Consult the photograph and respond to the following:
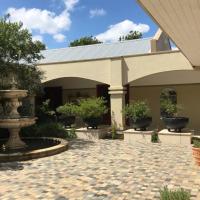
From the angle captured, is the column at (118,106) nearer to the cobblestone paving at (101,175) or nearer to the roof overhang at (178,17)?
the cobblestone paving at (101,175)

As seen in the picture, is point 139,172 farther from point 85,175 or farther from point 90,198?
point 90,198

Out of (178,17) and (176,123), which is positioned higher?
(178,17)

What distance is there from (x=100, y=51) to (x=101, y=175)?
Result: 1646 centimetres

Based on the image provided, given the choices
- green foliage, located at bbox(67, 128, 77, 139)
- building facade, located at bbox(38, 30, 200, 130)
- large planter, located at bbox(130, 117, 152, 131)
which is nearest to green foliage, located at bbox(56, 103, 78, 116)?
green foliage, located at bbox(67, 128, 77, 139)

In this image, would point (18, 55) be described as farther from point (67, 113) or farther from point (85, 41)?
point (85, 41)

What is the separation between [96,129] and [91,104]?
50.9 inches

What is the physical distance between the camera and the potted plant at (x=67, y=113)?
55.4 feet

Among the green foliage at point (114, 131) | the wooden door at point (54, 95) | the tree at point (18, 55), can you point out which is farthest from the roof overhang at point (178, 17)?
the wooden door at point (54, 95)

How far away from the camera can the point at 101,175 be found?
8727 mm

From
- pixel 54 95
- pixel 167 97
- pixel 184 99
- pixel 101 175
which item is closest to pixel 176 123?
pixel 184 99

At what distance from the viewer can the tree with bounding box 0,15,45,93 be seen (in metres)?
13.1

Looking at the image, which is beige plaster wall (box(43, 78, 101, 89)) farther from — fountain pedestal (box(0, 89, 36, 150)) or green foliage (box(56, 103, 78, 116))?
fountain pedestal (box(0, 89, 36, 150))

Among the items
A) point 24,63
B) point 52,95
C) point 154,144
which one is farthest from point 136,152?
point 52,95

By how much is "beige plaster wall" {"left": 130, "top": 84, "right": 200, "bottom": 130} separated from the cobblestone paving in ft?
24.4
